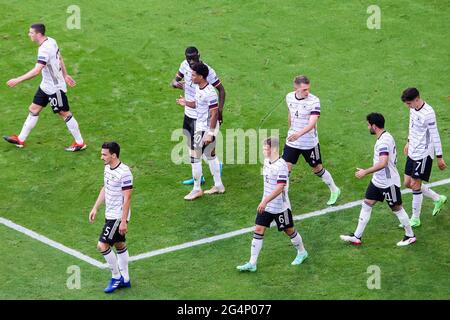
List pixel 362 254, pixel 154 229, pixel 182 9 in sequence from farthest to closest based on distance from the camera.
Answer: pixel 182 9 → pixel 154 229 → pixel 362 254

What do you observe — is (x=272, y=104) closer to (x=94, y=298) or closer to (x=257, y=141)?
(x=257, y=141)

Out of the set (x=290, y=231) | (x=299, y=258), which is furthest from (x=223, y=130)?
(x=290, y=231)

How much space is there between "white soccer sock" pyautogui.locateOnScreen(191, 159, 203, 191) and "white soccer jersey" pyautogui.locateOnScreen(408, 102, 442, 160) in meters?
3.79

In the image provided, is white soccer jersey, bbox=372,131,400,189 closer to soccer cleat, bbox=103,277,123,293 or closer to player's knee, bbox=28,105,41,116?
soccer cleat, bbox=103,277,123,293

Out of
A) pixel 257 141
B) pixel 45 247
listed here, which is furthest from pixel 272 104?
pixel 45 247

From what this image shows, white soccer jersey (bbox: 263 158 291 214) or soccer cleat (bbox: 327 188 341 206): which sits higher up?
white soccer jersey (bbox: 263 158 291 214)

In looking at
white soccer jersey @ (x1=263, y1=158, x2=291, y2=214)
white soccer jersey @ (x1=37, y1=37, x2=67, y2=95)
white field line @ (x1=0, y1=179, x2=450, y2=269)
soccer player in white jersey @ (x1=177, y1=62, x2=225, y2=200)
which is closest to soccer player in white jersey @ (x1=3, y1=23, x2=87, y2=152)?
white soccer jersey @ (x1=37, y1=37, x2=67, y2=95)

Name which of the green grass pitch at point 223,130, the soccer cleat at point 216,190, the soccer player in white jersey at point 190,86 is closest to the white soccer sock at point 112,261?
the green grass pitch at point 223,130

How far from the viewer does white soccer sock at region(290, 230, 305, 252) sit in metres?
15.5

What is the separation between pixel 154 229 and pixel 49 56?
425 cm

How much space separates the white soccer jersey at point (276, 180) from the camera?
587 inches

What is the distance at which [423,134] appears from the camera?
1616cm

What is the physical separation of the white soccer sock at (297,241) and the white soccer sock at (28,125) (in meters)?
6.50
